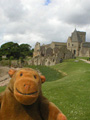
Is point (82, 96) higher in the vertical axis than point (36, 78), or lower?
lower

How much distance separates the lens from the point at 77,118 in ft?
15.6

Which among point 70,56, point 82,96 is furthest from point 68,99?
point 70,56

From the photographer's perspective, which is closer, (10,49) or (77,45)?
(77,45)

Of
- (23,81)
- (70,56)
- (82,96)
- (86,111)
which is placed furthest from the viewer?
(70,56)

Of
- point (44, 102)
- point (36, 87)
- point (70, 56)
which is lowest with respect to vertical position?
point (70, 56)

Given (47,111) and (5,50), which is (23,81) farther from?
(5,50)

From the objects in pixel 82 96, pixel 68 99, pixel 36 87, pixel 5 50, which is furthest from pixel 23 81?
pixel 5 50

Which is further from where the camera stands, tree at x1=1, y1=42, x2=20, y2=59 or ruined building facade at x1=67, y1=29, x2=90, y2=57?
tree at x1=1, y1=42, x2=20, y2=59

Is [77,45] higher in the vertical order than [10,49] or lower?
higher

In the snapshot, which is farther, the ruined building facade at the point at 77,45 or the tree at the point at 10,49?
the tree at the point at 10,49

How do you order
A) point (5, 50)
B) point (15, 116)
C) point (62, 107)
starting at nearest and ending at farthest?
point (15, 116) < point (62, 107) < point (5, 50)

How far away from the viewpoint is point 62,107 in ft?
18.7

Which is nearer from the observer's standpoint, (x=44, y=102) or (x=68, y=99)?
(x=44, y=102)

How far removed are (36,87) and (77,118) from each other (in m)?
3.34
